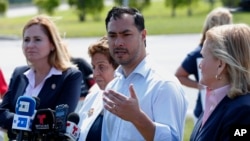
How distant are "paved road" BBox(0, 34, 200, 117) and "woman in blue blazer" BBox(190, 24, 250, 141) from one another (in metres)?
12.8

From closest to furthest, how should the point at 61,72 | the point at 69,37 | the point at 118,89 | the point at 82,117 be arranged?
the point at 118,89 < the point at 82,117 < the point at 61,72 < the point at 69,37

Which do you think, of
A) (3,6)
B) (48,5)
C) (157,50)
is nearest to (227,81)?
(157,50)

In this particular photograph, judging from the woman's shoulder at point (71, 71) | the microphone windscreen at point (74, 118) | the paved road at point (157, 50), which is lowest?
the paved road at point (157, 50)

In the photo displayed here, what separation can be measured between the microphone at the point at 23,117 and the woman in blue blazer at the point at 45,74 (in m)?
0.85

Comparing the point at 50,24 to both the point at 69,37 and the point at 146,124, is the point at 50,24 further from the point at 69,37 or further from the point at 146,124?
the point at 69,37

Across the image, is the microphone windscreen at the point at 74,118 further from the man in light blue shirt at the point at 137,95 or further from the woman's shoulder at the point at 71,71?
the woman's shoulder at the point at 71,71

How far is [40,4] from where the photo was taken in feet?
125

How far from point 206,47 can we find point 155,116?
52cm

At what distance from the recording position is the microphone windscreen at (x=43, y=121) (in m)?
4.42

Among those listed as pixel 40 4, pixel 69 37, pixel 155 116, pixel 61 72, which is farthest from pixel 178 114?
pixel 40 4


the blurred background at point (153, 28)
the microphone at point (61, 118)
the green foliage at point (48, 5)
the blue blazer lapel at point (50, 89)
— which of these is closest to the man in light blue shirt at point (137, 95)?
the microphone at point (61, 118)

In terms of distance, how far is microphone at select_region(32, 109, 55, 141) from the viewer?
4.41 metres

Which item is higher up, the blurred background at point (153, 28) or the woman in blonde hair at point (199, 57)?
the woman in blonde hair at point (199, 57)

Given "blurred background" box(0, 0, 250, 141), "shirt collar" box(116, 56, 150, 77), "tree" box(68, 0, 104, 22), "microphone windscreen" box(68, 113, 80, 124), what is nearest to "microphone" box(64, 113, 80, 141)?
"microphone windscreen" box(68, 113, 80, 124)
